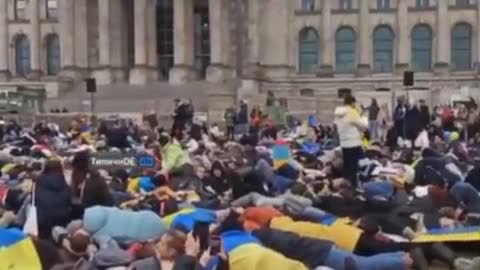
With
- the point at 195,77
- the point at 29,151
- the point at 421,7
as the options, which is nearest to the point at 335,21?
the point at 421,7

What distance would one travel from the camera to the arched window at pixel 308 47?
3297 inches

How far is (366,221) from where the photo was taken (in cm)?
1706

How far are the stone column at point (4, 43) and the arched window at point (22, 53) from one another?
82cm

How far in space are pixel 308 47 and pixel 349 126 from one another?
59316 millimetres

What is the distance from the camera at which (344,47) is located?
84062mm

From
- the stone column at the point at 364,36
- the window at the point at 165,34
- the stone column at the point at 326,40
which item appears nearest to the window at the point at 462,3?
the stone column at the point at 364,36

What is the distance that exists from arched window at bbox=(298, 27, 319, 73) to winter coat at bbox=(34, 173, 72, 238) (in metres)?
65.5

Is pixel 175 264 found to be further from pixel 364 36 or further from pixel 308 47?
pixel 308 47

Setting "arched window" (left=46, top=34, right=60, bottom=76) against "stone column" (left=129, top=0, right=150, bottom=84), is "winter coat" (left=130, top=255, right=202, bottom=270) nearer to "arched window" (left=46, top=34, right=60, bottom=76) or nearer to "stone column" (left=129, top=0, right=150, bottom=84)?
"stone column" (left=129, top=0, right=150, bottom=84)

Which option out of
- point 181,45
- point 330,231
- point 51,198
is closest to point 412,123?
point 51,198

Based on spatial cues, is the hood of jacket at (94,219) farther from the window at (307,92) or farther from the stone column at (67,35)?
the stone column at (67,35)

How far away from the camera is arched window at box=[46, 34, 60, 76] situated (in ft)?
288

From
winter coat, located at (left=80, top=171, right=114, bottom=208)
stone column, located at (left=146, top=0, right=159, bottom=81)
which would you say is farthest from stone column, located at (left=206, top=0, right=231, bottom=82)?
winter coat, located at (left=80, top=171, right=114, bottom=208)

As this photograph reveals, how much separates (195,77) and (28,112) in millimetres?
17209
